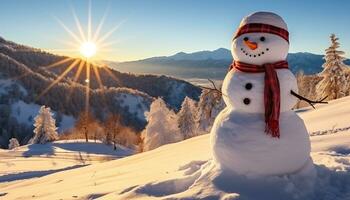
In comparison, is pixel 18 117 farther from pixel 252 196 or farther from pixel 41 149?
pixel 252 196

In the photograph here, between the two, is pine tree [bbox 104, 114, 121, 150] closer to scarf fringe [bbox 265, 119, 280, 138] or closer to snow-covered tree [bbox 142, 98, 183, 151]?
snow-covered tree [bbox 142, 98, 183, 151]

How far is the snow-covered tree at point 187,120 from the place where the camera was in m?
51.0

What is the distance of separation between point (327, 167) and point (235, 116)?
6.56ft

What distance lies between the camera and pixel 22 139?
126125 millimetres

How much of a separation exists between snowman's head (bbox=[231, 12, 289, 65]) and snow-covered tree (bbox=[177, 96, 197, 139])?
43437 millimetres

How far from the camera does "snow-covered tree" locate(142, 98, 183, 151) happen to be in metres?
44.4

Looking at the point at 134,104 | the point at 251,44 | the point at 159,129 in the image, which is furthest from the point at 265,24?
the point at 134,104

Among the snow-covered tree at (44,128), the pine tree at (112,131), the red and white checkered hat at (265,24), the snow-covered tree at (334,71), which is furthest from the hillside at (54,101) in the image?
the red and white checkered hat at (265,24)

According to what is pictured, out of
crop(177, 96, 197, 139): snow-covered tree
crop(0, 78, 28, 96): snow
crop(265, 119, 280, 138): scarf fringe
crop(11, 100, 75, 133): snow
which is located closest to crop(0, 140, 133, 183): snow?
crop(177, 96, 197, 139): snow-covered tree

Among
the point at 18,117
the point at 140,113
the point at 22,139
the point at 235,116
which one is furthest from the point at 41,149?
the point at 140,113

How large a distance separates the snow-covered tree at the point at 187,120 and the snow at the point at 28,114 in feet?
321

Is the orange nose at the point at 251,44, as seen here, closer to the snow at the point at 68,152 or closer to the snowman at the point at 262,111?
the snowman at the point at 262,111

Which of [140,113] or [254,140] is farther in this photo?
[140,113]

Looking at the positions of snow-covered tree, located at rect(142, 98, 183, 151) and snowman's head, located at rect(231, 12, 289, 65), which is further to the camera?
snow-covered tree, located at rect(142, 98, 183, 151)
